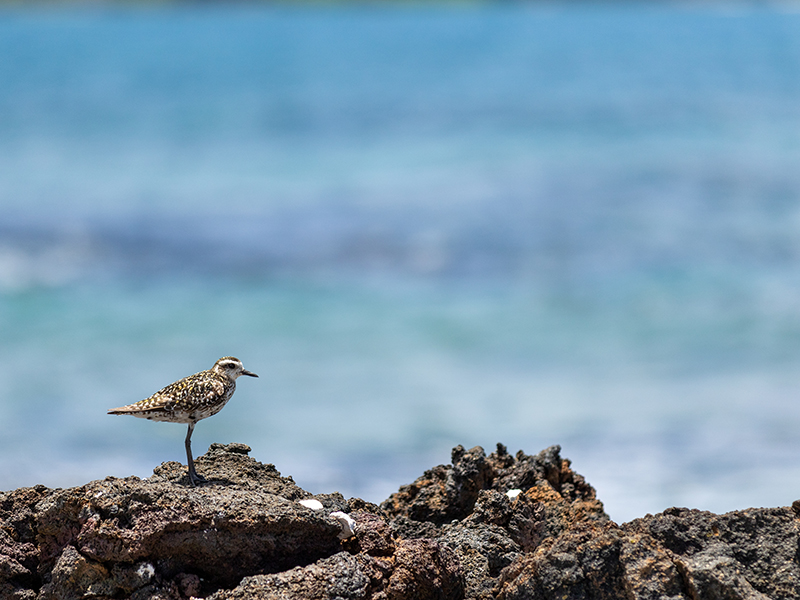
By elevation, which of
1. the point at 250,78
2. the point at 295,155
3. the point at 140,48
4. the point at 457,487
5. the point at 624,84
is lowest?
the point at 457,487

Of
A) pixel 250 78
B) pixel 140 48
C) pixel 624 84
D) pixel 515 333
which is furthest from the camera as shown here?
pixel 140 48

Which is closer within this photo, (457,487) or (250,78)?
→ (457,487)

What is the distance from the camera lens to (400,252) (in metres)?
21.3

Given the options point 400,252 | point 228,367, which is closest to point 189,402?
point 228,367

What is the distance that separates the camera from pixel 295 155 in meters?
29.6

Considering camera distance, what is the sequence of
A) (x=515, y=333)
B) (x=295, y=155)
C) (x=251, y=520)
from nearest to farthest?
(x=251, y=520)
(x=515, y=333)
(x=295, y=155)

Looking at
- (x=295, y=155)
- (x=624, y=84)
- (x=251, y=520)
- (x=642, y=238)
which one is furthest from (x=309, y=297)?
(x=624, y=84)

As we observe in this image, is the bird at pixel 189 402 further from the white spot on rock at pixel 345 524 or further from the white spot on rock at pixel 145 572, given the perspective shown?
the white spot on rock at pixel 345 524

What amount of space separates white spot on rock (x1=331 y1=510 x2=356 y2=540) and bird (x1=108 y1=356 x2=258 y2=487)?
827mm

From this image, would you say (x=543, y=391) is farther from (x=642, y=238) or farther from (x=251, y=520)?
(x=251, y=520)

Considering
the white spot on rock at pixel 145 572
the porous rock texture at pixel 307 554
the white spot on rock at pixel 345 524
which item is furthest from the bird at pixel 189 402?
the white spot on rock at pixel 345 524

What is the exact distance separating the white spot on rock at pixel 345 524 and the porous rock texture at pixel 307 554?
27mm

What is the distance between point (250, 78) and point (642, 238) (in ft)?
76.6

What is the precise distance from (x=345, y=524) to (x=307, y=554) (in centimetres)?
24
